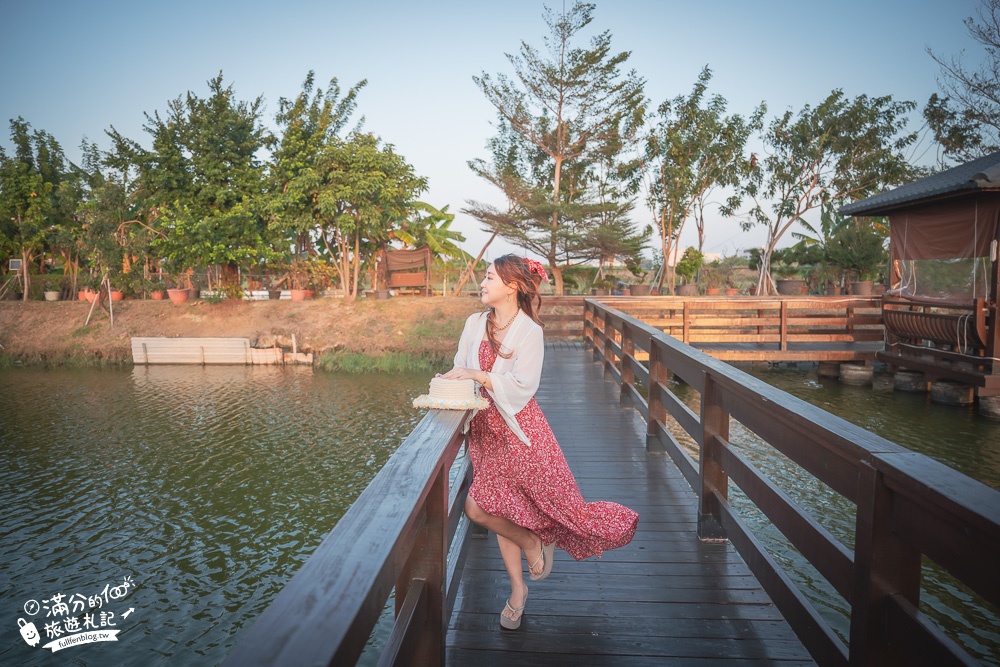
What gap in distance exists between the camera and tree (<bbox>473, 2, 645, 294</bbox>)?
77.7 ft

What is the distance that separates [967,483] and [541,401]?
6090mm

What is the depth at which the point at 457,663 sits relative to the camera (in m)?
2.25

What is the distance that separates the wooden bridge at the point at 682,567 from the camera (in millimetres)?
1135

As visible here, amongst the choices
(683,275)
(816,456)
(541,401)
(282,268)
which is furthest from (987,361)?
(282,268)

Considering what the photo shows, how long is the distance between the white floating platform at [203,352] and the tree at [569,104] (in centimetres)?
971

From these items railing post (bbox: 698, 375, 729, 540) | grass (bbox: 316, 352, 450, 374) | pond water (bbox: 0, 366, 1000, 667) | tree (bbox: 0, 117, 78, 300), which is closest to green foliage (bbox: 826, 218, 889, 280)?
pond water (bbox: 0, 366, 1000, 667)

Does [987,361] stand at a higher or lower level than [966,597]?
higher

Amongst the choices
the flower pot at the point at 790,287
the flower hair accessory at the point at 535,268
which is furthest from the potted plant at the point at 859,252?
the flower hair accessory at the point at 535,268

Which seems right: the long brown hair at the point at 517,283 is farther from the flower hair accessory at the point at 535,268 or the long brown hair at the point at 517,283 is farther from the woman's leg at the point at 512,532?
the woman's leg at the point at 512,532

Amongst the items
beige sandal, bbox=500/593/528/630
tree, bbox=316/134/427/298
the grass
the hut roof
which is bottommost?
the grass

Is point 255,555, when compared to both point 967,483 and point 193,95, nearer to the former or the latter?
point 967,483

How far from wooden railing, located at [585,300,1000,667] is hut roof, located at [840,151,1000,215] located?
8876mm

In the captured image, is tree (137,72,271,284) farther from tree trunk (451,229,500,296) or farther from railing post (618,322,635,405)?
railing post (618,322,635,405)

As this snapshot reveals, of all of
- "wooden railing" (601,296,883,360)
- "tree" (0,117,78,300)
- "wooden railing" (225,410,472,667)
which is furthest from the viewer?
"tree" (0,117,78,300)
